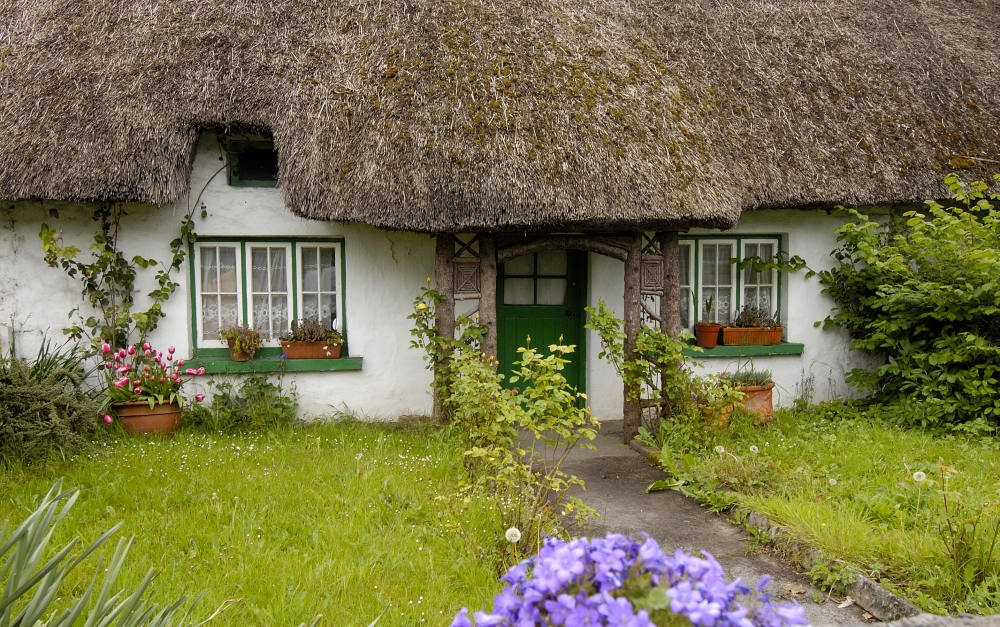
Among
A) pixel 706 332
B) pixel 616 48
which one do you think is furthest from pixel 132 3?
pixel 706 332

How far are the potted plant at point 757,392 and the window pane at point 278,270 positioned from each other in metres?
4.33

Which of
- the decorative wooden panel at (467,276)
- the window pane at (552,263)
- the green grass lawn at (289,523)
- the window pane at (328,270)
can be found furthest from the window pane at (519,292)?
the green grass lawn at (289,523)

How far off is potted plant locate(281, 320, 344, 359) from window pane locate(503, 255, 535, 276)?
184cm

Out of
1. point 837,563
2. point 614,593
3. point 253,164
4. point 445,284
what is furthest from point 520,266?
point 614,593

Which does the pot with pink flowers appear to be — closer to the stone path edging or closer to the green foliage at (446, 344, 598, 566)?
the green foliage at (446, 344, 598, 566)

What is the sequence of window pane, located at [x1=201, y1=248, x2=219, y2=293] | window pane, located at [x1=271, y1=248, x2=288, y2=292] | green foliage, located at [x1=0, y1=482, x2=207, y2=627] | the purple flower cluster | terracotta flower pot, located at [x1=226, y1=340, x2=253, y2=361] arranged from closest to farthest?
the purple flower cluster
green foliage, located at [x1=0, y1=482, x2=207, y2=627]
terracotta flower pot, located at [x1=226, y1=340, x2=253, y2=361]
window pane, located at [x1=201, y1=248, x2=219, y2=293]
window pane, located at [x1=271, y1=248, x2=288, y2=292]

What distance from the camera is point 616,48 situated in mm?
6371

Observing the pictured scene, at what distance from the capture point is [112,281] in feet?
20.0

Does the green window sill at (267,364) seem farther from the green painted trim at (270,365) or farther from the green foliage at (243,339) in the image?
the green foliage at (243,339)

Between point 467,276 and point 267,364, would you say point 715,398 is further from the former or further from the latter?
point 267,364

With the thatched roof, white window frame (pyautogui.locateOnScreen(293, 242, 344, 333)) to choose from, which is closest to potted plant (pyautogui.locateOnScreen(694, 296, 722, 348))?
the thatched roof

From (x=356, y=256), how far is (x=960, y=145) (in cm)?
622

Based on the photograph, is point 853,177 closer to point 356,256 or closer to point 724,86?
point 724,86

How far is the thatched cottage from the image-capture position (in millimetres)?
5441
